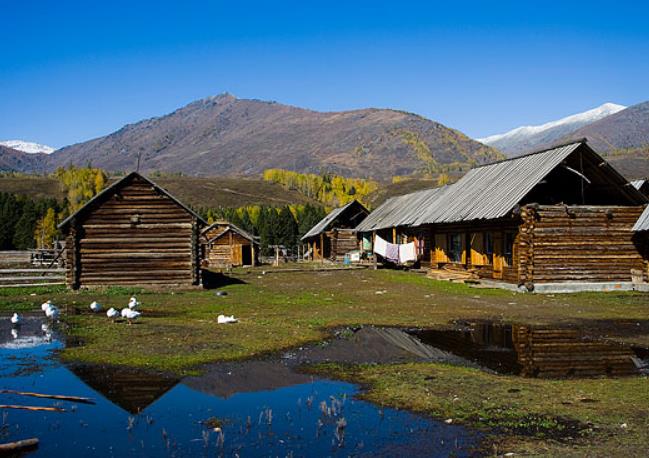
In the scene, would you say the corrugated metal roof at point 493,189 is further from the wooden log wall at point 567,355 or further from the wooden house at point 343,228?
the wooden house at point 343,228

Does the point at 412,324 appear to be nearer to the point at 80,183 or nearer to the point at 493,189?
the point at 493,189

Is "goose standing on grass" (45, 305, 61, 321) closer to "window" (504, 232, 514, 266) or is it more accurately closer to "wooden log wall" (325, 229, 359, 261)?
"window" (504, 232, 514, 266)

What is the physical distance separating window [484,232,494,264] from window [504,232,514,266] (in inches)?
58.3

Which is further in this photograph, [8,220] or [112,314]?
[8,220]

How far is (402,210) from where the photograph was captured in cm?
4972

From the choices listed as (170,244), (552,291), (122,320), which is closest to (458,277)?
(552,291)

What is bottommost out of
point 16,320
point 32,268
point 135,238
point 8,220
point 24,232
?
point 16,320

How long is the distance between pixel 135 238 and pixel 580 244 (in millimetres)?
21744

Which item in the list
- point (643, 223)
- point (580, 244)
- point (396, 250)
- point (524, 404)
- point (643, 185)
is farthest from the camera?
point (396, 250)

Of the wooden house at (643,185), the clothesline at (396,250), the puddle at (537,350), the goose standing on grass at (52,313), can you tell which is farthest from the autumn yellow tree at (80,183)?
the puddle at (537,350)

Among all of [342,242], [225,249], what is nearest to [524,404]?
[225,249]

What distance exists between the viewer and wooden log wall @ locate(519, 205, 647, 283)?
96.8 feet

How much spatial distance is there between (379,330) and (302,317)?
3529mm

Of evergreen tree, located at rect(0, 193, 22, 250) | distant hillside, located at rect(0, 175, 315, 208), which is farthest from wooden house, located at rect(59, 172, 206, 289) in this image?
distant hillside, located at rect(0, 175, 315, 208)
